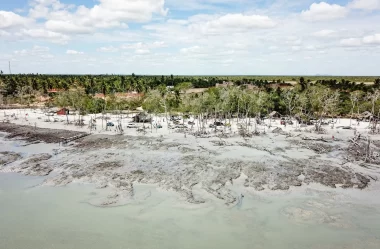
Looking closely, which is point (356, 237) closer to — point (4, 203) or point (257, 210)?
point (257, 210)

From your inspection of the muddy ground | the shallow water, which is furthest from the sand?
the shallow water

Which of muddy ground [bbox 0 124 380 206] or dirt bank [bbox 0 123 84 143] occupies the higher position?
dirt bank [bbox 0 123 84 143]

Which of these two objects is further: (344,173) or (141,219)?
(344,173)

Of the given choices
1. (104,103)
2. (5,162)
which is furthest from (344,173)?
(104,103)

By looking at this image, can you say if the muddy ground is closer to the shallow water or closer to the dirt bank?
the dirt bank

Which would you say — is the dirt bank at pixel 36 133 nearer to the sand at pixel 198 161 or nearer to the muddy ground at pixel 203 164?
the sand at pixel 198 161

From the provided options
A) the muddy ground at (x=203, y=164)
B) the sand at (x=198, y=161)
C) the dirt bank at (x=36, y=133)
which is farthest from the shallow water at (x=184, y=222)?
the dirt bank at (x=36, y=133)

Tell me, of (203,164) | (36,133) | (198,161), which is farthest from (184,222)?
(36,133)
